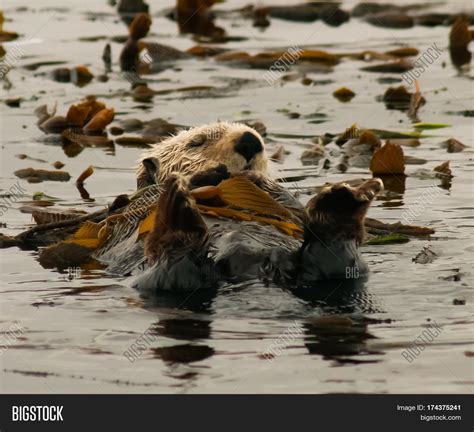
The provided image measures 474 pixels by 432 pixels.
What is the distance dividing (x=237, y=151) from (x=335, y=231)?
138cm

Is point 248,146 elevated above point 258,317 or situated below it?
above

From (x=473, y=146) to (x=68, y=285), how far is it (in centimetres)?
474

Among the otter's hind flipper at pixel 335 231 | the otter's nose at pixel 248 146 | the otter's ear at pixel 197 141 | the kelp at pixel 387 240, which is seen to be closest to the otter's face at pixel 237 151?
the otter's nose at pixel 248 146

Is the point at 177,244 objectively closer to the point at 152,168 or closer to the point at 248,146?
the point at 248,146

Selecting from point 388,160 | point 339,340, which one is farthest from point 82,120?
point 339,340

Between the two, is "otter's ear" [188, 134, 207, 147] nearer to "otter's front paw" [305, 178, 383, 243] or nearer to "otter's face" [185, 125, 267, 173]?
"otter's face" [185, 125, 267, 173]

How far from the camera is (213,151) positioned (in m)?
7.07

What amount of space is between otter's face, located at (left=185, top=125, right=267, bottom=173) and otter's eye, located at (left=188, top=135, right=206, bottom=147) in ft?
0.43

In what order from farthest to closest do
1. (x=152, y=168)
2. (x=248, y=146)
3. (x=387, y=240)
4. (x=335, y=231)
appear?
(x=152, y=168), (x=387, y=240), (x=248, y=146), (x=335, y=231)

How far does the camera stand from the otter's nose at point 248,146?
6.85 m

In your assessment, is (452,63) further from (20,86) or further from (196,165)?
(196,165)
